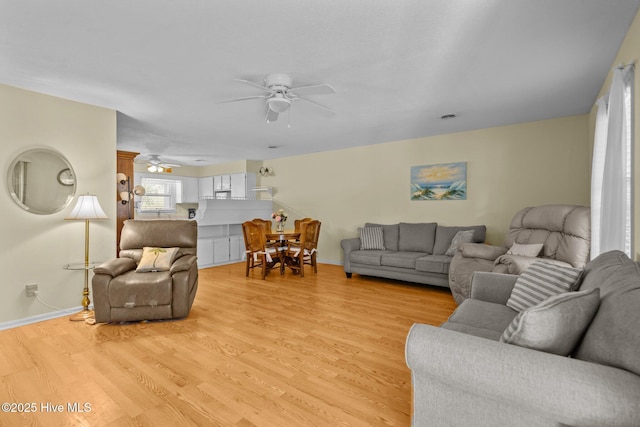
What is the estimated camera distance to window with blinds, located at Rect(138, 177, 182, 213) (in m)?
8.25

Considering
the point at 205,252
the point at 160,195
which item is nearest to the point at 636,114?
the point at 205,252

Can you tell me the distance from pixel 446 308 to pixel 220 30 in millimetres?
3610

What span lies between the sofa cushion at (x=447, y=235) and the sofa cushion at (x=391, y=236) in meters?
0.66

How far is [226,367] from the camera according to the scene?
89.8 inches

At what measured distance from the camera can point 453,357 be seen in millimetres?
1134

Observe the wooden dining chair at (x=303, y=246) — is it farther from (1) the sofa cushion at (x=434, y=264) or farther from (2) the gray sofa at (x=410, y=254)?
(1) the sofa cushion at (x=434, y=264)

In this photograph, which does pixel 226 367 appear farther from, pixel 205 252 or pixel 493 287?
pixel 205 252

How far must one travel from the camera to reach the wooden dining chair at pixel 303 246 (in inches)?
210

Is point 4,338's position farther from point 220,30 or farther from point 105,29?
point 220,30

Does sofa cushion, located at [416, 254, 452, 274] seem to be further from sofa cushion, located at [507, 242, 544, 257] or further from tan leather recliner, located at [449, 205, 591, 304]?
sofa cushion, located at [507, 242, 544, 257]

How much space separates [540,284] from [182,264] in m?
3.17

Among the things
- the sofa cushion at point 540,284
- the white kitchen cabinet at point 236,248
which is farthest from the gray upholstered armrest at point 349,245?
the sofa cushion at point 540,284

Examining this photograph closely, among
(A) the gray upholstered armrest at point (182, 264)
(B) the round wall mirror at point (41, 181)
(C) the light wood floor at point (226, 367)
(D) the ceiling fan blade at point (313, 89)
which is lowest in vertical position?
(C) the light wood floor at point (226, 367)

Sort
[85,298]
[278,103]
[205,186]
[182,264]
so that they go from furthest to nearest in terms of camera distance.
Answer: [205,186] → [85,298] → [182,264] → [278,103]
